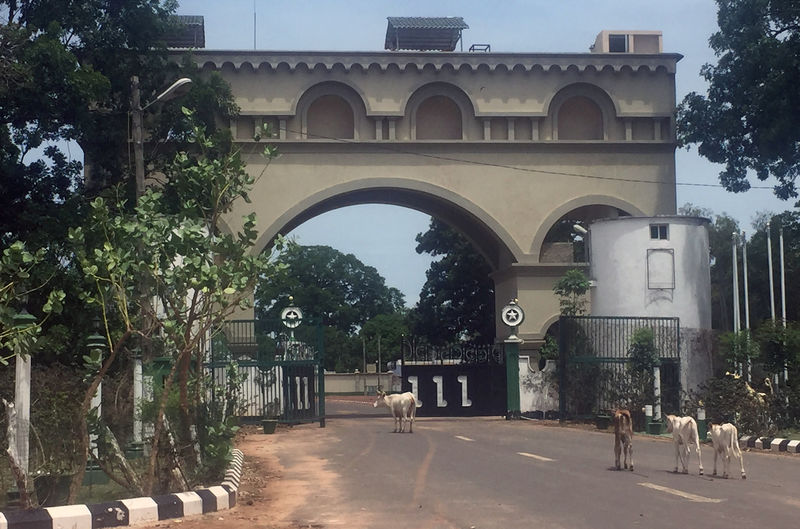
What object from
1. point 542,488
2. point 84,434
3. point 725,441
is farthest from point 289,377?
point 84,434

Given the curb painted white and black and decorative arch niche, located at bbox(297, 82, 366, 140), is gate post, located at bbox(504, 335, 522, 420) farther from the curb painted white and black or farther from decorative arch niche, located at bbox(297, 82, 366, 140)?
the curb painted white and black

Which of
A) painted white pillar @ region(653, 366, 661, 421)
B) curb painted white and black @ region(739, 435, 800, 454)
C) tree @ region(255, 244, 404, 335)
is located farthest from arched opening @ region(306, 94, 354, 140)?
tree @ region(255, 244, 404, 335)

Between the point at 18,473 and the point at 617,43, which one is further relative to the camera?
the point at 617,43

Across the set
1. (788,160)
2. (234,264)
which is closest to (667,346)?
(788,160)

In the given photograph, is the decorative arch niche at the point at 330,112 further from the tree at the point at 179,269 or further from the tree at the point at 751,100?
the tree at the point at 179,269

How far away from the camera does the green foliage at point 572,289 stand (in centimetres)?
3572

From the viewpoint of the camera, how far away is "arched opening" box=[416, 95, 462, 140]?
135ft

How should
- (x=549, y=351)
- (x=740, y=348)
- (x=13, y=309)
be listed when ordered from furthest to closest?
1. (x=549, y=351)
2. (x=740, y=348)
3. (x=13, y=309)

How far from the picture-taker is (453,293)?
59.7m

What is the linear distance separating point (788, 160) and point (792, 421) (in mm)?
12835

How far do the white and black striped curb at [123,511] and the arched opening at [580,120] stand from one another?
102ft

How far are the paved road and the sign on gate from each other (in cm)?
1305

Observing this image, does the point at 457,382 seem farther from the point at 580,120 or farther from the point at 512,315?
the point at 580,120

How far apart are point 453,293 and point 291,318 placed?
96.3ft
